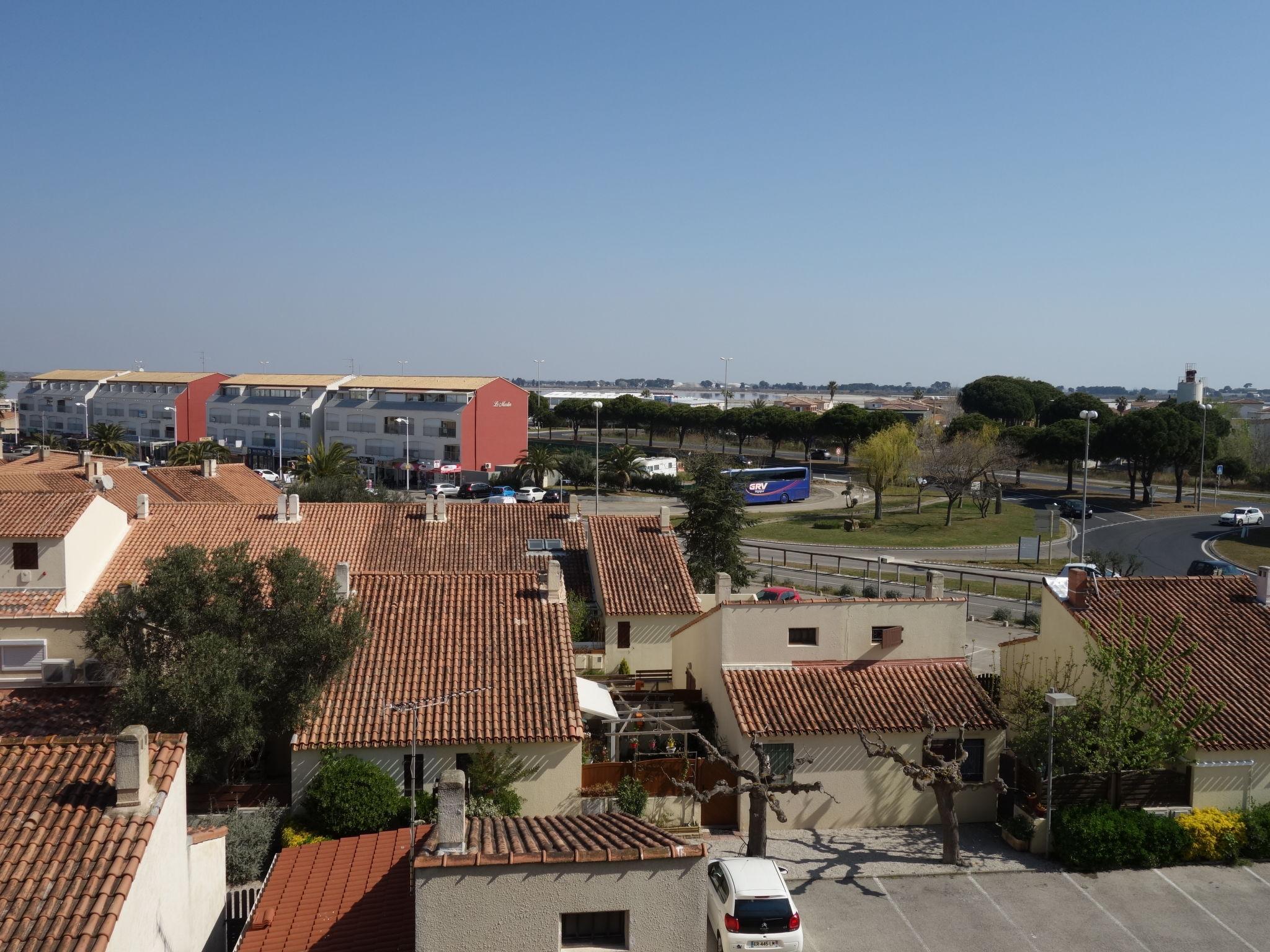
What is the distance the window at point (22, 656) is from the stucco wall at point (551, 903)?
14.1m

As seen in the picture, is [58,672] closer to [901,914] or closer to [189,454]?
[901,914]

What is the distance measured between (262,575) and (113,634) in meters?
2.86

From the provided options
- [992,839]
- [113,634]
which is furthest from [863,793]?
[113,634]

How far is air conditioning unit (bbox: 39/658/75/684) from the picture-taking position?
71.1 feet

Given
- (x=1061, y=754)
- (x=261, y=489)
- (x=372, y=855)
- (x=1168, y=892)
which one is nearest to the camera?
(x=372, y=855)

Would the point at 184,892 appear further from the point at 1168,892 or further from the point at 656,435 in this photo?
the point at 656,435

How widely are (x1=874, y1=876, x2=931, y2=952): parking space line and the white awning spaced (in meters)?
5.94

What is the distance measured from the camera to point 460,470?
91875 millimetres

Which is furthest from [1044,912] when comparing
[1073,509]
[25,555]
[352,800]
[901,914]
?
[1073,509]

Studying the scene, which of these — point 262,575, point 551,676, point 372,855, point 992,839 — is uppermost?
point 262,575

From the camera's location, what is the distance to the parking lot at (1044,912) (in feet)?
56.6

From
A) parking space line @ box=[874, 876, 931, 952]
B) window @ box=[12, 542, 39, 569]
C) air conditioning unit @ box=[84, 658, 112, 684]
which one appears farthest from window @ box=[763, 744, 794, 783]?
window @ box=[12, 542, 39, 569]

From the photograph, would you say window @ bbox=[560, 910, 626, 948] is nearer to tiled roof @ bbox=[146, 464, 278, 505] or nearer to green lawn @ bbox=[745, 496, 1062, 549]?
tiled roof @ bbox=[146, 464, 278, 505]

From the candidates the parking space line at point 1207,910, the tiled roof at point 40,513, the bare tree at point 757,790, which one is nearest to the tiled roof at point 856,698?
the bare tree at point 757,790
